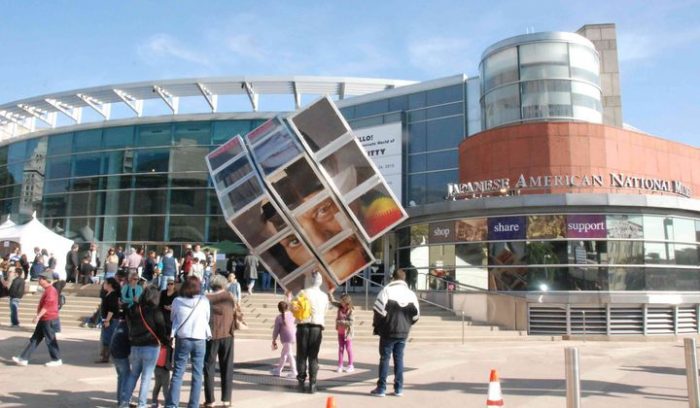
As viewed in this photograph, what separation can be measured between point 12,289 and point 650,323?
1784 centimetres

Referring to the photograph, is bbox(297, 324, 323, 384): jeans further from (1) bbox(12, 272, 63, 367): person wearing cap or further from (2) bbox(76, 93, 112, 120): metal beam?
(2) bbox(76, 93, 112, 120): metal beam

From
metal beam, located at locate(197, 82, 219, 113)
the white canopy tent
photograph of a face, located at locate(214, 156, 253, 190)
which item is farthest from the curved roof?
photograph of a face, located at locate(214, 156, 253, 190)

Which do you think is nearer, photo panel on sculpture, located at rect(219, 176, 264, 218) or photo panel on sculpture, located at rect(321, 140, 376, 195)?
photo panel on sculpture, located at rect(321, 140, 376, 195)

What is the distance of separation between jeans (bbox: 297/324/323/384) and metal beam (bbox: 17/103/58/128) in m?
39.6

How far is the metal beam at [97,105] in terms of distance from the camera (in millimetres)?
37500

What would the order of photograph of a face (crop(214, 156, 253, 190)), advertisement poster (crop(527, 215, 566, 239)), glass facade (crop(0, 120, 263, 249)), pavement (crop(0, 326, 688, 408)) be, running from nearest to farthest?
pavement (crop(0, 326, 688, 408)) < photograph of a face (crop(214, 156, 253, 190)) < advertisement poster (crop(527, 215, 566, 239)) < glass facade (crop(0, 120, 263, 249))

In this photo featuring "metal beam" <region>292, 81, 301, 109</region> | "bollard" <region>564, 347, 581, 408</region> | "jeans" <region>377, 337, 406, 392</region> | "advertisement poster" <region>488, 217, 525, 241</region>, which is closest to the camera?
"bollard" <region>564, 347, 581, 408</region>

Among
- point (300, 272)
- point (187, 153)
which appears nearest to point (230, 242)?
point (187, 153)

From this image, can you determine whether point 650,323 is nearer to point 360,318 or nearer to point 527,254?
point 527,254

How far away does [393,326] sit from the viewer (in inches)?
309

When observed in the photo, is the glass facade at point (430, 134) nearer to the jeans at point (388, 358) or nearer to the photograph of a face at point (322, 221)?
the photograph of a face at point (322, 221)

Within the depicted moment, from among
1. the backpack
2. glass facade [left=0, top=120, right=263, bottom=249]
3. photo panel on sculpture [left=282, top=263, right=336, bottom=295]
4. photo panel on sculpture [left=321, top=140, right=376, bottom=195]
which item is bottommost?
the backpack

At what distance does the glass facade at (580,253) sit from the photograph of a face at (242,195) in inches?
266

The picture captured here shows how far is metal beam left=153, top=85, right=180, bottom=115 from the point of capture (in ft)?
116
